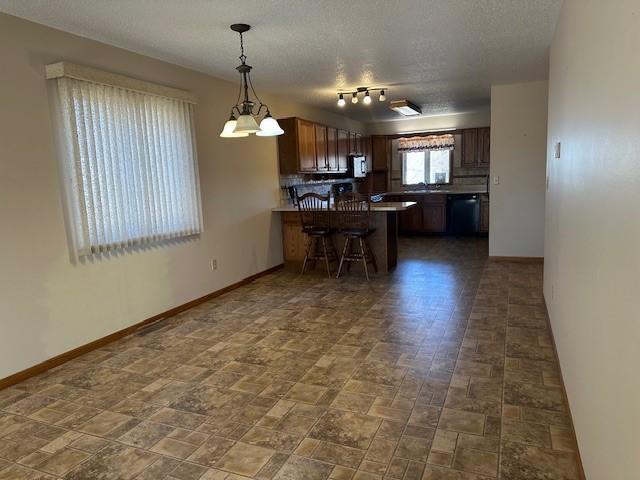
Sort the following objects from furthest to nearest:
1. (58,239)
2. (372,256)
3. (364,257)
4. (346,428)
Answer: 1. (372,256)
2. (364,257)
3. (58,239)
4. (346,428)

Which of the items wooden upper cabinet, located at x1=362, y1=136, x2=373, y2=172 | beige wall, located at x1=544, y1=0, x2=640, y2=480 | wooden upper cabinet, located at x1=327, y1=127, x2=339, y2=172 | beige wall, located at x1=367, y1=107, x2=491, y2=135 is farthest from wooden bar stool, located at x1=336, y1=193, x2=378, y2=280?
beige wall, located at x1=367, y1=107, x2=491, y2=135

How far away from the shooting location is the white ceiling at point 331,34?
2949 millimetres

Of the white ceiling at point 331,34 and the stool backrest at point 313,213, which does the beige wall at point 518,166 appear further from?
the stool backrest at point 313,213

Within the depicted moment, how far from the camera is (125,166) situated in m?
3.71

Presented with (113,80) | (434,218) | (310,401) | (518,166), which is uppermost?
(113,80)

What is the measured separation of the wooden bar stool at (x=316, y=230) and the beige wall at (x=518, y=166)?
2.26 m

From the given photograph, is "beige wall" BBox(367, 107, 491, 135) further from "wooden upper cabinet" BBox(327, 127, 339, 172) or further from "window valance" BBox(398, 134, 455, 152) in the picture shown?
"wooden upper cabinet" BBox(327, 127, 339, 172)

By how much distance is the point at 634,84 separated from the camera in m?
1.14

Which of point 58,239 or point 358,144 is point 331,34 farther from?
point 358,144

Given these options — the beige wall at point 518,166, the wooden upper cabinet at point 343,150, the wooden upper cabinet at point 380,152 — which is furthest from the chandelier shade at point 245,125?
the wooden upper cabinet at point 380,152

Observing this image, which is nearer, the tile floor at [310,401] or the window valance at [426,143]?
the tile floor at [310,401]

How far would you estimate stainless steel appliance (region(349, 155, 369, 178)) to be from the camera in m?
8.36

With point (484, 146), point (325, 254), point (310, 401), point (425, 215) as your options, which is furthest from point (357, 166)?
point (310, 401)

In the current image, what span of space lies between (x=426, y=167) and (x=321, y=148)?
3384 millimetres
